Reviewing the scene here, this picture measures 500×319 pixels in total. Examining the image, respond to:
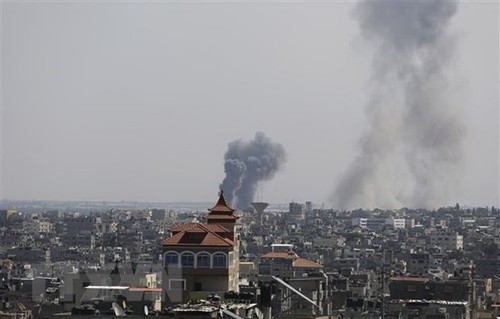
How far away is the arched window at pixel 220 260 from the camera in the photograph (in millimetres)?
70250

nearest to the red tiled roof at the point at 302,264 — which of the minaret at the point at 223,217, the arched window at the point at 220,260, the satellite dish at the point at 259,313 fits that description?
the minaret at the point at 223,217

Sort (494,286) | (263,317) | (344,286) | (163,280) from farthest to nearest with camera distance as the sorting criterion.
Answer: (494,286)
(344,286)
(163,280)
(263,317)

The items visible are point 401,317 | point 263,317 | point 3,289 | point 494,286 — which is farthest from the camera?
point 494,286

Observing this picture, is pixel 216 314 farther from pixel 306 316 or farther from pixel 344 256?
pixel 344 256

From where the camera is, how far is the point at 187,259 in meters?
69.9

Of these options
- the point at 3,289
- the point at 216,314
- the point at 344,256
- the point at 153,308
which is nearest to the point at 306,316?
the point at 153,308

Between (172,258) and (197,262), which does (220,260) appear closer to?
(197,262)

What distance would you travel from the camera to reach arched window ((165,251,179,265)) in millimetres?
70250

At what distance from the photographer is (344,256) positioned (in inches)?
7195

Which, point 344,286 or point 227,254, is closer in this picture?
point 227,254

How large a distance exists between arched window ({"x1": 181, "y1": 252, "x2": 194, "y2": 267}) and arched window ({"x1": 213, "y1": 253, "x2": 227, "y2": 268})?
1.08 metres

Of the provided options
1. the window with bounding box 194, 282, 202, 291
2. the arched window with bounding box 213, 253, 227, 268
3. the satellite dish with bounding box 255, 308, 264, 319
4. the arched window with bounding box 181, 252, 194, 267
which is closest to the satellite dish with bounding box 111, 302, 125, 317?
the satellite dish with bounding box 255, 308, 264, 319

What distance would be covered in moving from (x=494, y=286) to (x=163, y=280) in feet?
201

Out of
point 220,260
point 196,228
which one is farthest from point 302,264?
point 220,260
